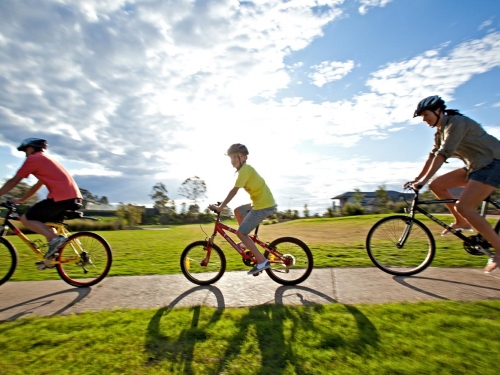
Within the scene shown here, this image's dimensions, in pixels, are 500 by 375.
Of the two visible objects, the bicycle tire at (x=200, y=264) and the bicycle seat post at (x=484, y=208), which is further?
the bicycle tire at (x=200, y=264)

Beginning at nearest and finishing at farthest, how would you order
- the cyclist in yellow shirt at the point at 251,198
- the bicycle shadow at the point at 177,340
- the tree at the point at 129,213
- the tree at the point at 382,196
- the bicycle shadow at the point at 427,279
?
1. the bicycle shadow at the point at 177,340
2. the bicycle shadow at the point at 427,279
3. the cyclist in yellow shirt at the point at 251,198
4. the tree at the point at 382,196
5. the tree at the point at 129,213

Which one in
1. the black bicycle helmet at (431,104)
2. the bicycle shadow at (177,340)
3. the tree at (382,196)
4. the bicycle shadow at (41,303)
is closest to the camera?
the bicycle shadow at (177,340)

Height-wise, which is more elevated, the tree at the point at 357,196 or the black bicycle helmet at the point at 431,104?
the tree at the point at 357,196

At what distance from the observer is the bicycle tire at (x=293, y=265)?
4527mm

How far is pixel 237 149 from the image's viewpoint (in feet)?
15.3

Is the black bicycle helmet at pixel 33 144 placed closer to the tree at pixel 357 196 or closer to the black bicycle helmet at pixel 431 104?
the black bicycle helmet at pixel 431 104

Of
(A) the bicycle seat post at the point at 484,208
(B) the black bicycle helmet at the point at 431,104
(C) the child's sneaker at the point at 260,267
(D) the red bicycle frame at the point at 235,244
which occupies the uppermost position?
(B) the black bicycle helmet at the point at 431,104

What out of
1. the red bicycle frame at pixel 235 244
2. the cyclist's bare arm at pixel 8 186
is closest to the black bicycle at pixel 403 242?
the red bicycle frame at pixel 235 244

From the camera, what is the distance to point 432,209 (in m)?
5.05

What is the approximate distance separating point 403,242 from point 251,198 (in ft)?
8.18

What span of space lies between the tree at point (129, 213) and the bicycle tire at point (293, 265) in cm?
4115

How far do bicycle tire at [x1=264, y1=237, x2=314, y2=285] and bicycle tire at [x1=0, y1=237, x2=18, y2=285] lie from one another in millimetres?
3946

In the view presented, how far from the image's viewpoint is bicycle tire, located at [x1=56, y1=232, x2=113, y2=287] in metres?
4.98

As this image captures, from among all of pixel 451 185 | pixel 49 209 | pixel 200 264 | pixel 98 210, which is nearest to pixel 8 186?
pixel 49 209
